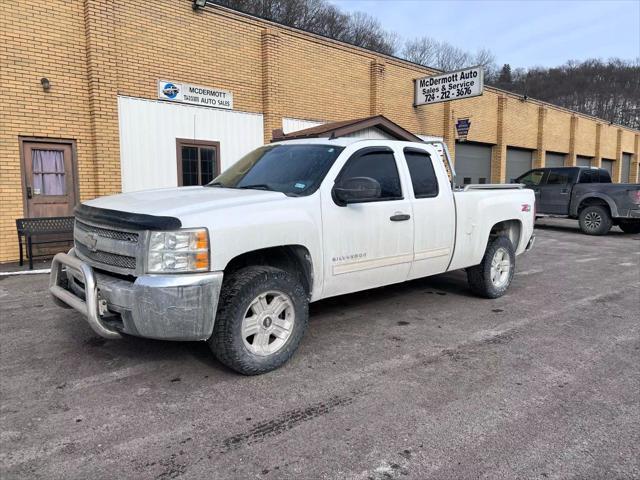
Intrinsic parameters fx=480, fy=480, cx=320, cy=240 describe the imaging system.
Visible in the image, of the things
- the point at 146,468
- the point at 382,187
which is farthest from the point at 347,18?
the point at 146,468

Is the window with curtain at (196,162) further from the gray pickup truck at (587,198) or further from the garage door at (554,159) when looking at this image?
the garage door at (554,159)

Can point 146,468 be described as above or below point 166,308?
below

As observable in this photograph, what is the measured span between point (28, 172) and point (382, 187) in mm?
7677

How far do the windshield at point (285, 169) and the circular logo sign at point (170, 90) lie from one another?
21.1ft

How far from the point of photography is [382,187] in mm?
4914

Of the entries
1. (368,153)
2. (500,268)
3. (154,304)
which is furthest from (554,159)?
(154,304)

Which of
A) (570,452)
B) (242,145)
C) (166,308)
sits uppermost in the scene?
(242,145)

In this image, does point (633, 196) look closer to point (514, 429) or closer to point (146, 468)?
point (514, 429)

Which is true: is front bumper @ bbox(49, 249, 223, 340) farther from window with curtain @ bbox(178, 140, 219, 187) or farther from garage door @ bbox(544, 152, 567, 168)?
garage door @ bbox(544, 152, 567, 168)

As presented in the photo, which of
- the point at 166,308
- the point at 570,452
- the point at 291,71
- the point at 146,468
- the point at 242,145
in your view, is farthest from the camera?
the point at 291,71

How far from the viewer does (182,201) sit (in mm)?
3812

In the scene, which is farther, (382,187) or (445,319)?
(445,319)

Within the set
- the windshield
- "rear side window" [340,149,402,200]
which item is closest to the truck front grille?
the windshield

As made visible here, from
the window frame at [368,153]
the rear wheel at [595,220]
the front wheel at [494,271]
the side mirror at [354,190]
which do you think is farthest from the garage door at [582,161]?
the side mirror at [354,190]
